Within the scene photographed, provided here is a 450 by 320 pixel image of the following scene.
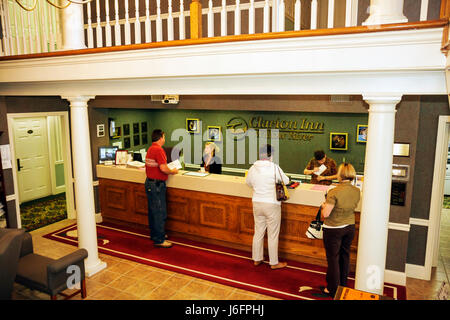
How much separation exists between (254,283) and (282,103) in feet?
8.67

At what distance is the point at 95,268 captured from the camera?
469cm

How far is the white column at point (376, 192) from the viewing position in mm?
2836

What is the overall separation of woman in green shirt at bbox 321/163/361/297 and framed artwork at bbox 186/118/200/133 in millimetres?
6061

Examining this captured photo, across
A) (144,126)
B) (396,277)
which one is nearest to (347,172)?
(396,277)

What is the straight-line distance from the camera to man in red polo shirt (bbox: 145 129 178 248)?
5.20 meters

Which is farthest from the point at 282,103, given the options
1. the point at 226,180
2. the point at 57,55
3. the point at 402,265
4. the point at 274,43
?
the point at 57,55

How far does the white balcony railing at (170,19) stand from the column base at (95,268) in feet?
9.51

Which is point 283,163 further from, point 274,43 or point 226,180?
point 274,43

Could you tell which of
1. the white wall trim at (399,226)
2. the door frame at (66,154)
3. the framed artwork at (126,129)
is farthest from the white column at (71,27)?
the framed artwork at (126,129)

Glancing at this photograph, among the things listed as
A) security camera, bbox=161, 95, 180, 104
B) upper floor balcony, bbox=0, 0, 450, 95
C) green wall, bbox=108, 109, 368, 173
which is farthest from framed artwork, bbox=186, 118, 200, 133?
upper floor balcony, bbox=0, 0, 450, 95

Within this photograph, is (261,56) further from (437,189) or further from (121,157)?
(121,157)

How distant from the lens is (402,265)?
4484 millimetres

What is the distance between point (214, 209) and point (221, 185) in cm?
44
